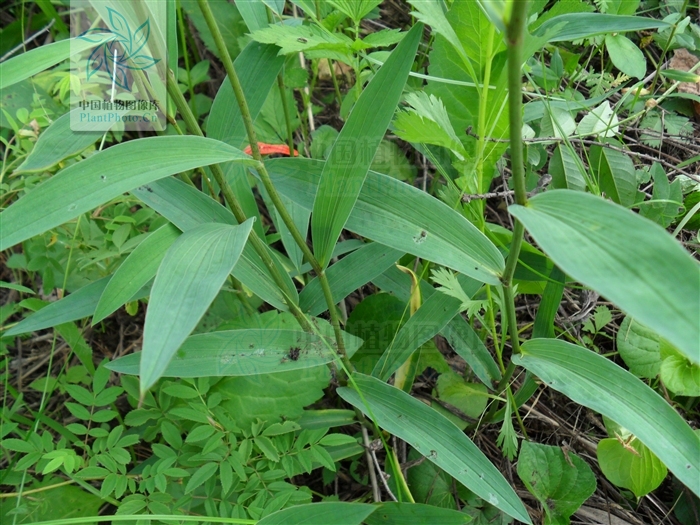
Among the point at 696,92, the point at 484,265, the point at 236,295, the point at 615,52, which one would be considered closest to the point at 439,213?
the point at 484,265

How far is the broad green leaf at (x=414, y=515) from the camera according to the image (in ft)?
2.67

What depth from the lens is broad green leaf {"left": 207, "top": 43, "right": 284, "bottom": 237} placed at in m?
0.92

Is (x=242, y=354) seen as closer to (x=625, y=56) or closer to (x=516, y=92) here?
(x=516, y=92)

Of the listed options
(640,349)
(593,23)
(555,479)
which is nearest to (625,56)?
(593,23)

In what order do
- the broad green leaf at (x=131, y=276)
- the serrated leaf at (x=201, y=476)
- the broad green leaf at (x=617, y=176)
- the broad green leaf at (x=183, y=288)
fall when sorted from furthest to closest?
1. the broad green leaf at (x=617, y=176)
2. the serrated leaf at (x=201, y=476)
3. the broad green leaf at (x=131, y=276)
4. the broad green leaf at (x=183, y=288)

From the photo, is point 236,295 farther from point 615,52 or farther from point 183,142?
point 615,52

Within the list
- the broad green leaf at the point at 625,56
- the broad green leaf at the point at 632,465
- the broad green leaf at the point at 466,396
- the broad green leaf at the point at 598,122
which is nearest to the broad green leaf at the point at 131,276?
the broad green leaf at the point at 466,396

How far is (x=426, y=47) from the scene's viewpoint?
1.39 m

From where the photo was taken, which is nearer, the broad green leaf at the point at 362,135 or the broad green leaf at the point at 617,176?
the broad green leaf at the point at 362,135

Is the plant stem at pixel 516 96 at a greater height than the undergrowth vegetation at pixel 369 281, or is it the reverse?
the plant stem at pixel 516 96

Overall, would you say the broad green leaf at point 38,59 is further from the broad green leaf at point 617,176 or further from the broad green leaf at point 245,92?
the broad green leaf at point 617,176

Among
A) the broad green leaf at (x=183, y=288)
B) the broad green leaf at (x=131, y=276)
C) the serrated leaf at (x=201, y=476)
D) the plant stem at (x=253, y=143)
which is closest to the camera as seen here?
the broad green leaf at (x=183, y=288)

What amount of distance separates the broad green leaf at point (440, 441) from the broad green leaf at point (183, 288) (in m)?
0.31

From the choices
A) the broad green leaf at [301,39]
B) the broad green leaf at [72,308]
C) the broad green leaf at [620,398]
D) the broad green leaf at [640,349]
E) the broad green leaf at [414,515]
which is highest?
the broad green leaf at [301,39]
